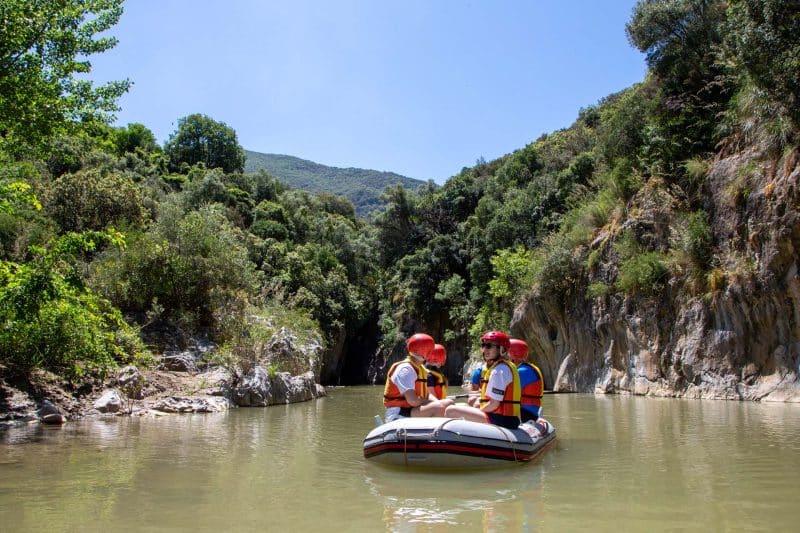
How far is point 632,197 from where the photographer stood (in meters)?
22.8

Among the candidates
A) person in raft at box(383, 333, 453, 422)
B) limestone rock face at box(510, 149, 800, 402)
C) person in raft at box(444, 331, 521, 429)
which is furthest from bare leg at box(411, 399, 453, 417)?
limestone rock face at box(510, 149, 800, 402)

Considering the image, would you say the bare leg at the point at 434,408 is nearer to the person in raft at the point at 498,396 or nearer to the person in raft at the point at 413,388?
the person in raft at the point at 413,388

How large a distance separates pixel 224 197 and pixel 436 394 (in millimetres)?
36235

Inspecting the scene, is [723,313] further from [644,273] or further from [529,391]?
[529,391]

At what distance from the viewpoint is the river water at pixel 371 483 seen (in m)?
5.12

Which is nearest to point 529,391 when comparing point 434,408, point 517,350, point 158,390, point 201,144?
point 517,350

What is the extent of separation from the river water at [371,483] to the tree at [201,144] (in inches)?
1951

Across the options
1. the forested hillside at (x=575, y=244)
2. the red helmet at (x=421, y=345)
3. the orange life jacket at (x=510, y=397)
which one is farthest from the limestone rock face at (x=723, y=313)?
the red helmet at (x=421, y=345)

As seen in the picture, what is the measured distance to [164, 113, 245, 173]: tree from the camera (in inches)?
2272

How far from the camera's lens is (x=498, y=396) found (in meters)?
8.24

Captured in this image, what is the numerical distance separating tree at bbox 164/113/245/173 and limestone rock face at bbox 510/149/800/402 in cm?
4302

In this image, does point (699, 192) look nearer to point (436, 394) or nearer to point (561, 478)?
point (436, 394)

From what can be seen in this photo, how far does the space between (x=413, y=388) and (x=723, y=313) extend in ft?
40.9

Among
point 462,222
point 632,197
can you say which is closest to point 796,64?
point 632,197
